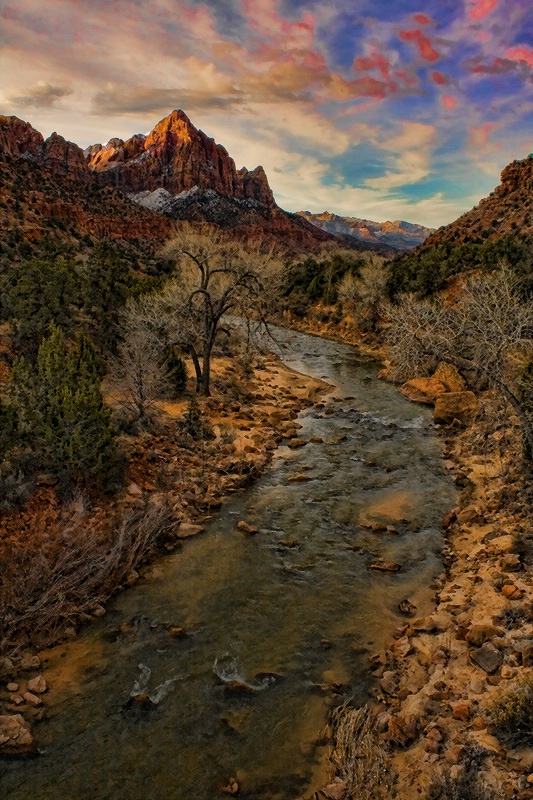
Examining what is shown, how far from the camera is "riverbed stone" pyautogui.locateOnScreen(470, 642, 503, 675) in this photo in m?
8.06

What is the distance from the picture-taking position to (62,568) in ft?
33.6

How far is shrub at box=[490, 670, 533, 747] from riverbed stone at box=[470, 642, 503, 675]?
1.07 m

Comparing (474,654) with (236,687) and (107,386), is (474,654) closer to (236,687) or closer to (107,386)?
(236,687)

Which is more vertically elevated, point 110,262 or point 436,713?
point 110,262

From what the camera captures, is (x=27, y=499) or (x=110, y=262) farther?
(x=110, y=262)

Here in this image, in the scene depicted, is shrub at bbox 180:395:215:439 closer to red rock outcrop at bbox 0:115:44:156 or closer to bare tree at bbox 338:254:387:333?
bare tree at bbox 338:254:387:333

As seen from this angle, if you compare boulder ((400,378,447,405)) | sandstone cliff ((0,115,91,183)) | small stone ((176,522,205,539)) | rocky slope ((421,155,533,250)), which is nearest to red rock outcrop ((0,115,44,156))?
sandstone cliff ((0,115,91,183))

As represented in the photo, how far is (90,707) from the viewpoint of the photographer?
8.02 metres

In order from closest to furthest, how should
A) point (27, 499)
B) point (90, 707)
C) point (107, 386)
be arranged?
point (90, 707) → point (27, 499) → point (107, 386)

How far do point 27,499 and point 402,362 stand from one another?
10661 mm

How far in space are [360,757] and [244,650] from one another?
306 cm

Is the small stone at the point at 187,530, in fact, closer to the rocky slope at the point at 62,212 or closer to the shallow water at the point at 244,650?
the shallow water at the point at 244,650

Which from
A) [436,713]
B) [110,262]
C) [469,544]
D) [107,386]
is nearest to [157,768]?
[436,713]

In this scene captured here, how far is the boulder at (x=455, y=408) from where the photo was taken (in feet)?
75.3
